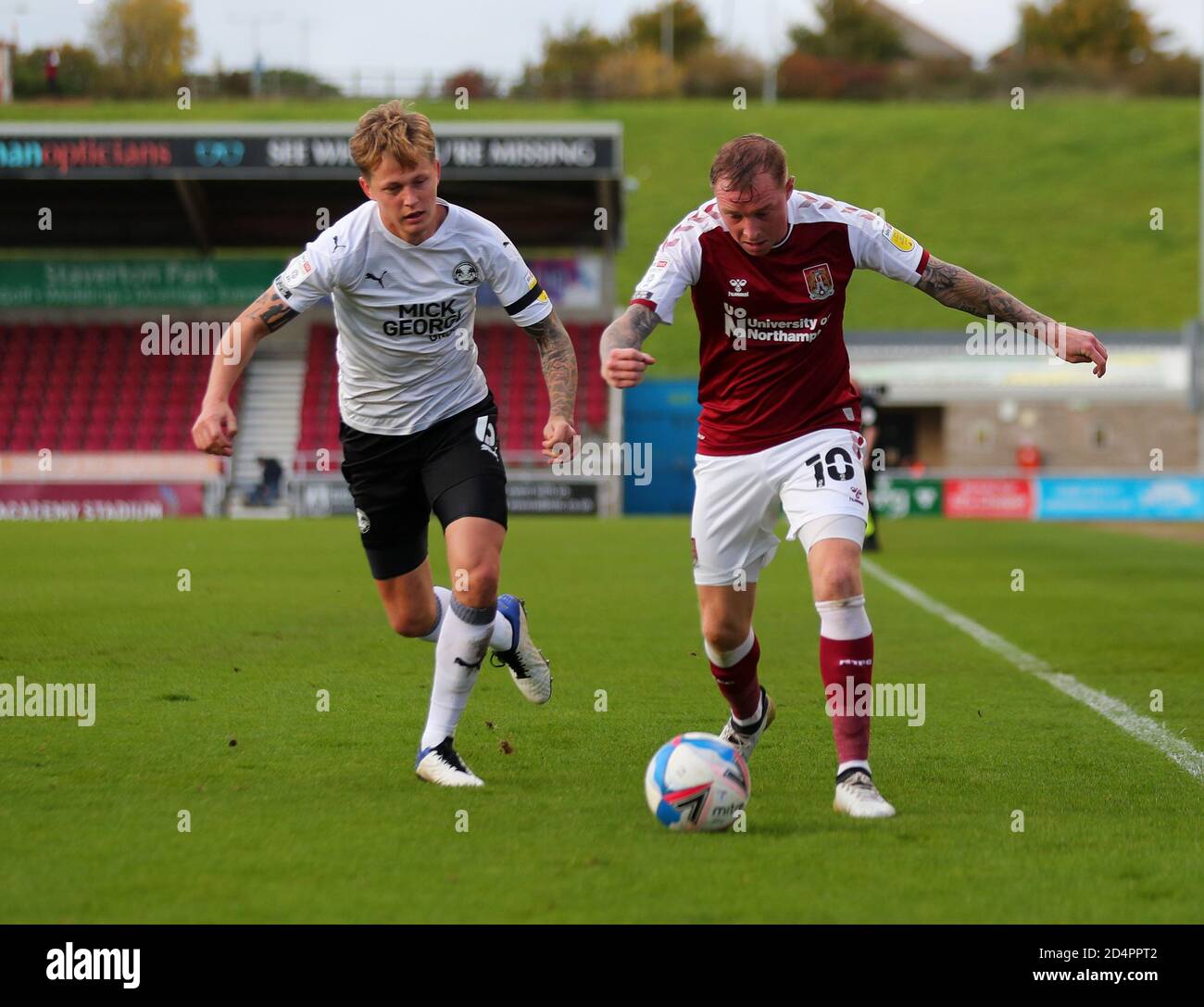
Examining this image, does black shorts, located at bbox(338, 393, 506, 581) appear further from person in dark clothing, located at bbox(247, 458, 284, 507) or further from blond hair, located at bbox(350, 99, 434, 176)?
person in dark clothing, located at bbox(247, 458, 284, 507)

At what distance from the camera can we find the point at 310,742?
6.78 meters

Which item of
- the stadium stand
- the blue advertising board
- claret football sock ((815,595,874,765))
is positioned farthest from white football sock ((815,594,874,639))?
the stadium stand

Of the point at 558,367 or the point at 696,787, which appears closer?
the point at 696,787

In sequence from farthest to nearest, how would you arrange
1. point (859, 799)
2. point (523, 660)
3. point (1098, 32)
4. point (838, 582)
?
point (1098, 32), point (523, 660), point (838, 582), point (859, 799)

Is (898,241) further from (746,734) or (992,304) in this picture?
(746,734)

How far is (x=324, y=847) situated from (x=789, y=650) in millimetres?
6306

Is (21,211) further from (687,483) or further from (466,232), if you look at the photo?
(466,232)

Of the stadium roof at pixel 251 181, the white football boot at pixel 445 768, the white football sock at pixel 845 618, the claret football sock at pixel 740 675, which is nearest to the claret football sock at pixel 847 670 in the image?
the white football sock at pixel 845 618

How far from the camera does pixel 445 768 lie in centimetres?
591

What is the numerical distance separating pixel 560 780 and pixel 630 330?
1.69 meters

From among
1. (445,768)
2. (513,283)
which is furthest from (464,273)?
(445,768)

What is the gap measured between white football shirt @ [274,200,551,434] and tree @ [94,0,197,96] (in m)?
59.2
